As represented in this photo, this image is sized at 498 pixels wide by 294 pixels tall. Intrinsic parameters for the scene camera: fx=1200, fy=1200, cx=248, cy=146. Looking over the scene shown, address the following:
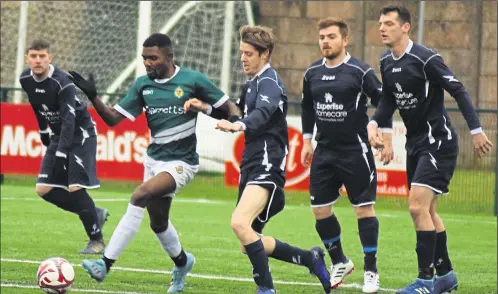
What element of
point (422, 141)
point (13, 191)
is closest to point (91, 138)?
point (422, 141)

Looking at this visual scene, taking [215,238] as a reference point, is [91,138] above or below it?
above

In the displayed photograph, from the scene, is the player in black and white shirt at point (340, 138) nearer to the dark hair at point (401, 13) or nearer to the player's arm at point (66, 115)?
the dark hair at point (401, 13)

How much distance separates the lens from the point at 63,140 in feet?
39.7

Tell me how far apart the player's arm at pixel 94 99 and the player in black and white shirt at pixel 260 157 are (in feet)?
2.45

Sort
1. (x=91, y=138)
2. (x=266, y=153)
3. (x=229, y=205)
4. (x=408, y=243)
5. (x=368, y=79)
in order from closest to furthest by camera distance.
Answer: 1. (x=266, y=153)
2. (x=368, y=79)
3. (x=91, y=138)
4. (x=408, y=243)
5. (x=229, y=205)

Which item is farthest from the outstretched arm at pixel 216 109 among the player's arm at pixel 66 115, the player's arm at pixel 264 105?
the player's arm at pixel 66 115

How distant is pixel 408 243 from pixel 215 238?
7.44 feet

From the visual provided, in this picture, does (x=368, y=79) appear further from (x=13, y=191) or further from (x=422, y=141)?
(x=13, y=191)

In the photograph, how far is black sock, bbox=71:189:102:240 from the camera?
40.9 feet

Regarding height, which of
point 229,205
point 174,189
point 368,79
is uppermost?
point 368,79

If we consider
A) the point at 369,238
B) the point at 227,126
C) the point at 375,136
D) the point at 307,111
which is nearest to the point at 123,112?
the point at 227,126

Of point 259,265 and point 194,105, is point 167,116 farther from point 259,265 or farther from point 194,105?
point 259,265

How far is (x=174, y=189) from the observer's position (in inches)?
377

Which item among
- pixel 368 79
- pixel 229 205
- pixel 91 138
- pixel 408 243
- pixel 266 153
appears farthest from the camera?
pixel 229 205
